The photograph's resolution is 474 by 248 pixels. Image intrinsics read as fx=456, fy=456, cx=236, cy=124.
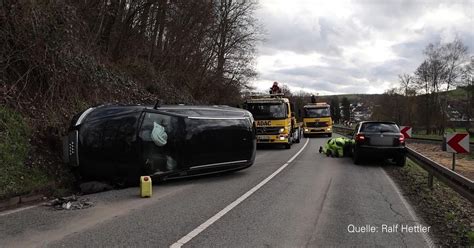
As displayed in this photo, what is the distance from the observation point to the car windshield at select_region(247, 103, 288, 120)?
23.6 m

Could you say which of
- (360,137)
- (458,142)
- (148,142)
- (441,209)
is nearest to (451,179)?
(441,209)

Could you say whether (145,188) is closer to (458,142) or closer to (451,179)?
(451,179)

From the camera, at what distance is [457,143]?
42.4 ft

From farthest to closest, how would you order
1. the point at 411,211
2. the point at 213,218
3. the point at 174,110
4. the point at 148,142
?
the point at 174,110, the point at 148,142, the point at 411,211, the point at 213,218

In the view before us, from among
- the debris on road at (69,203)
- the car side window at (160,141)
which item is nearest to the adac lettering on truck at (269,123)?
the car side window at (160,141)

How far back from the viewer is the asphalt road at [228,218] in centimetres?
625

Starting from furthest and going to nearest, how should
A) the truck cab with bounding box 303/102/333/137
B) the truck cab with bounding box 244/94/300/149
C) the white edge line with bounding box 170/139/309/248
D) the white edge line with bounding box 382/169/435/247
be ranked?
the truck cab with bounding box 303/102/333/137, the truck cab with bounding box 244/94/300/149, the white edge line with bounding box 382/169/435/247, the white edge line with bounding box 170/139/309/248

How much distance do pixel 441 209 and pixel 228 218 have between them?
4.28 metres

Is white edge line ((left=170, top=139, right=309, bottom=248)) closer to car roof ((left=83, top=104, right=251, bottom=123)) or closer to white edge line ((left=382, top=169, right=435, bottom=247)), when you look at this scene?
car roof ((left=83, top=104, right=251, bottom=123))

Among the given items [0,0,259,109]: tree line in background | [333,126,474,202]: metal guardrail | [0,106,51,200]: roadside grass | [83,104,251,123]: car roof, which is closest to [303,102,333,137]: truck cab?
[0,0,259,109]: tree line in background

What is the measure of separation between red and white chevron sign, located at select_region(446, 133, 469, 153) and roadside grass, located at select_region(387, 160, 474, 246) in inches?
43.3

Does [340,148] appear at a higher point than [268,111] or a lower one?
lower

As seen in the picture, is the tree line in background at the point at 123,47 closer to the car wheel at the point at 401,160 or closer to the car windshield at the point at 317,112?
the car windshield at the point at 317,112

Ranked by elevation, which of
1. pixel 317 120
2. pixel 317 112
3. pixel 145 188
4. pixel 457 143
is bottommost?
pixel 145 188
